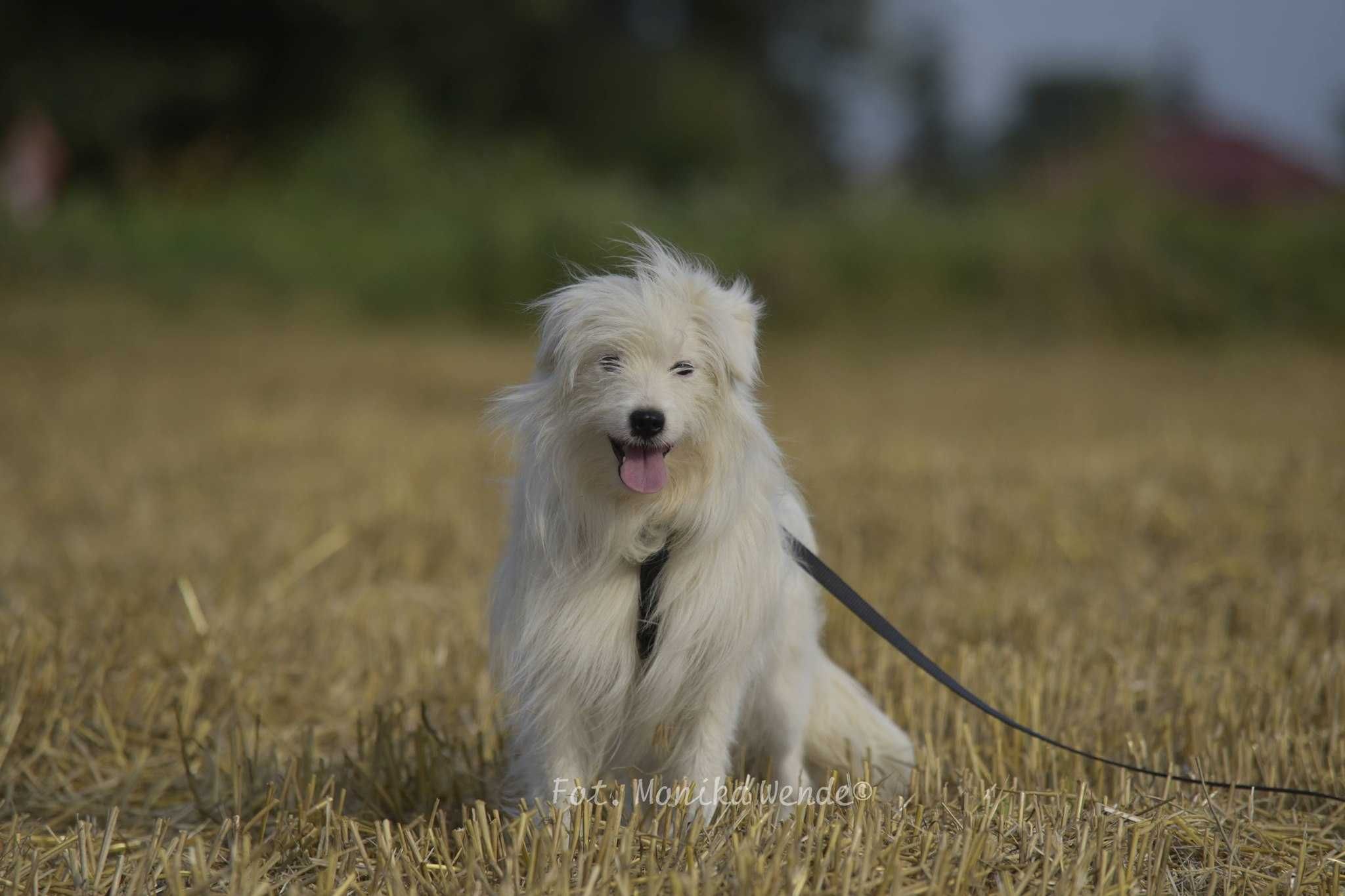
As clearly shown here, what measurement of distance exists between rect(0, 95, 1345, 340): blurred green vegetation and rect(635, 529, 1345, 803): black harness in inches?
501

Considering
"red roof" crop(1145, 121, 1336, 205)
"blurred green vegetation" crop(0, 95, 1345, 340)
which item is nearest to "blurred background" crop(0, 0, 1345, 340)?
"blurred green vegetation" crop(0, 95, 1345, 340)

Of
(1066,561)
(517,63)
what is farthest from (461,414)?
(517,63)

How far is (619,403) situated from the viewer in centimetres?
275

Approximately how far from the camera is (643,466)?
277cm

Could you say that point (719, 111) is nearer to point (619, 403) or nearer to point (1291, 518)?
point (1291, 518)

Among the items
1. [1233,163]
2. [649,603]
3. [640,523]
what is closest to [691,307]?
[640,523]

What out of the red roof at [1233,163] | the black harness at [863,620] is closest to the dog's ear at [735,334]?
the black harness at [863,620]

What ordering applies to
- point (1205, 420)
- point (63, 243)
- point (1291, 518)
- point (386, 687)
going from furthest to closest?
point (63, 243), point (1205, 420), point (1291, 518), point (386, 687)

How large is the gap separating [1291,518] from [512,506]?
17.3 ft

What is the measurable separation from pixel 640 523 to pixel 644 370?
1.18ft

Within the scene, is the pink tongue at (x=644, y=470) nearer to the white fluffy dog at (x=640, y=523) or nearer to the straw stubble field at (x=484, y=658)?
the white fluffy dog at (x=640, y=523)

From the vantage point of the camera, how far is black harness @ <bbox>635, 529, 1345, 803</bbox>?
9.64ft

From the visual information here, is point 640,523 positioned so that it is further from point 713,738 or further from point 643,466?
point 713,738

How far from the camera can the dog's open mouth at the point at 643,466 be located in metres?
2.76
